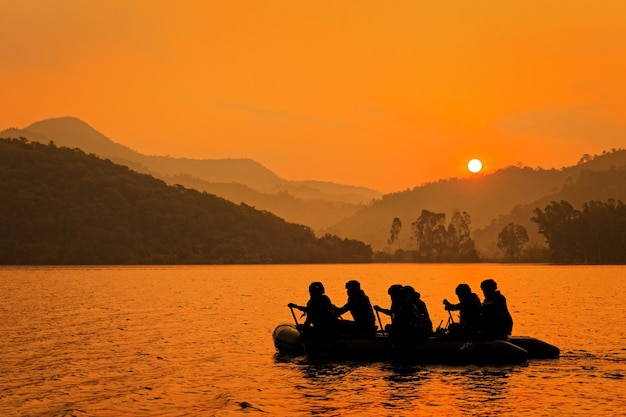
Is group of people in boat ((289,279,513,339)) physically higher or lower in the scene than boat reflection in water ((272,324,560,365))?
higher

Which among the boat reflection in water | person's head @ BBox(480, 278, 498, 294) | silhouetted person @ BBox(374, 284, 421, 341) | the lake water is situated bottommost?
the lake water

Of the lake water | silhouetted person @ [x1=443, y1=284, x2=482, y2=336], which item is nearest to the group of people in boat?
silhouetted person @ [x1=443, y1=284, x2=482, y2=336]

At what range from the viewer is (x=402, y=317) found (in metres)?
28.8

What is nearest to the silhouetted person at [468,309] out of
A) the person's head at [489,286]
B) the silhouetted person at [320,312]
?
the person's head at [489,286]

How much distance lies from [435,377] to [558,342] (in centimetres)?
1629

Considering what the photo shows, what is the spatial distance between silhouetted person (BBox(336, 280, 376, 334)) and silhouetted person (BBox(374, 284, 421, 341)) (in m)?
1.34

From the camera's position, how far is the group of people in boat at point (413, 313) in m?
28.8

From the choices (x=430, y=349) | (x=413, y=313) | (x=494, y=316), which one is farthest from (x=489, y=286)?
(x=430, y=349)

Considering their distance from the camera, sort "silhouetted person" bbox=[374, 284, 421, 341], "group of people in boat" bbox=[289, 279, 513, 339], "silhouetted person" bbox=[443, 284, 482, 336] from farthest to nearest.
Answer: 1. "silhouetted person" bbox=[443, 284, 482, 336]
2. "group of people in boat" bbox=[289, 279, 513, 339]
3. "silhouetted person" bbox=[374, 284, 421, 341]

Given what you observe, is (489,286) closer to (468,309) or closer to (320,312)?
(468,309)

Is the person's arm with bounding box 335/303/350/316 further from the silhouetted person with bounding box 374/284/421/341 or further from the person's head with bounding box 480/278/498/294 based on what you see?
the person's head with bounding box 480/278/498/294

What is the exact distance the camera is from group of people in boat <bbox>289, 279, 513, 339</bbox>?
28.8 m

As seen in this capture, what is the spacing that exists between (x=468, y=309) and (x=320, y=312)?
18.2ft

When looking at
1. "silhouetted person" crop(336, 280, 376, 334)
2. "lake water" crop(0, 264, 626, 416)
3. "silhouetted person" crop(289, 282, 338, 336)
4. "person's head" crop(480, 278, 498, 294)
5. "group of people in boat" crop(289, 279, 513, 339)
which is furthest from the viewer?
"silhouetted person" crop(289, 282, 338, 336)
